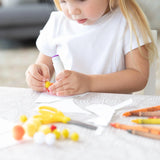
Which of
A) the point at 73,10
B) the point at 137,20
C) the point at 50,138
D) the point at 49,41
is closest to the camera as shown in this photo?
the point at 50,138

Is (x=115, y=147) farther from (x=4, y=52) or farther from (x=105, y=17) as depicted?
(x=4, y=52)

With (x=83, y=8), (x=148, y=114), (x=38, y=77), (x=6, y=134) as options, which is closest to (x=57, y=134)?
(x=6, y=134)

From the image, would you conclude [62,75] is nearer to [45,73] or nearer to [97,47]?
[45,73]

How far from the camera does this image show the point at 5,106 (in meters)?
0.72

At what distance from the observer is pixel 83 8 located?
0.89 meters

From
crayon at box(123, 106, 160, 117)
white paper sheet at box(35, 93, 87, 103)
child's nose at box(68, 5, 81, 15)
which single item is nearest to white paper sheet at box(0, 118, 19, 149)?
white paper sheet at box(35, 93, 87, 103)

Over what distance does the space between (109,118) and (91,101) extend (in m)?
0.11

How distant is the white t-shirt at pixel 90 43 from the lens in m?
1.03

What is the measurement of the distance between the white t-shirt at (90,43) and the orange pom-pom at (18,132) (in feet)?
1.72

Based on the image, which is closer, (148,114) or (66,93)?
(148,114)

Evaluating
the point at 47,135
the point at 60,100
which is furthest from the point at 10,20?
the point at 47,135

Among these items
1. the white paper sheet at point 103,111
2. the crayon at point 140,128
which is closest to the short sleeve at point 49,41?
the white paper sheet at point 103,111

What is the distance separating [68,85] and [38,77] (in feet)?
0.35

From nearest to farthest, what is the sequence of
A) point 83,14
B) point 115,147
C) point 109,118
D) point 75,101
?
1. point 115,147
2. point 109,118
3. point 75,101
4. point 83,14
